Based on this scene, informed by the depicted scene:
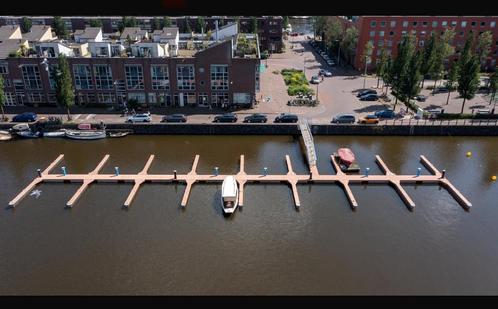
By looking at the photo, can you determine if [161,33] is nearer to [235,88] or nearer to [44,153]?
[235,88]

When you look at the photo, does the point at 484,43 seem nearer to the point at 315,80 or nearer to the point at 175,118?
the point at 315,80

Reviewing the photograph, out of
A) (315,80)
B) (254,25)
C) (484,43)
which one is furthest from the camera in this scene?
(254,25)

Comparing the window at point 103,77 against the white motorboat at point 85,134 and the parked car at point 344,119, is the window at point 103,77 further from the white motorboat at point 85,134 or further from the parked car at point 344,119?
the parked car at point 344,119

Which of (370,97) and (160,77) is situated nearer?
(160,77)

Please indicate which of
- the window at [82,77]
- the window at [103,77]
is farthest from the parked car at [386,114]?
the window at [82,77]

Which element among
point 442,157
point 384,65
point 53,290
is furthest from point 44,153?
point 384,65

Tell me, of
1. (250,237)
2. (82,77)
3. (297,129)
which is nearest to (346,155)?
(297,129)
